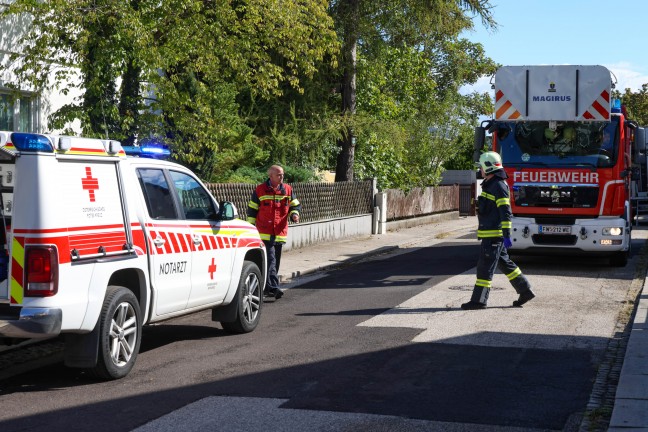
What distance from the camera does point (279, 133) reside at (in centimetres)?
2511

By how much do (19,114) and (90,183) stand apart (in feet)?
37.1

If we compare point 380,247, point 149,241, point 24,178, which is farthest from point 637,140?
point 24,178

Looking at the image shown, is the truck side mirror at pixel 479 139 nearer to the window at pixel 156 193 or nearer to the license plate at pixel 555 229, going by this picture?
the license plate at pixel 555 229

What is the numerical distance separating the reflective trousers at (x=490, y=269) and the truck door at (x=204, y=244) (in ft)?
11.3

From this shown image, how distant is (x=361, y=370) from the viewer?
8.01 m

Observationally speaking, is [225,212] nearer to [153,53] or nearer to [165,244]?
[165,244]

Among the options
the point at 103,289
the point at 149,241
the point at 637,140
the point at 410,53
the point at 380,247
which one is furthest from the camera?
the point at 410,53

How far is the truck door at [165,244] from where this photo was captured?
8.21 metres

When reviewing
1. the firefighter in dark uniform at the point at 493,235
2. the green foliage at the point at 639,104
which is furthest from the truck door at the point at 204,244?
the green foliage at the point at 639,104

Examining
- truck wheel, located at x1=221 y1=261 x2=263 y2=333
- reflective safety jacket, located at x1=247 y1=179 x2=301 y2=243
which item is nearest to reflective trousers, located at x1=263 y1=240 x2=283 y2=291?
reflective safety jacket, located at x1=247 y1=179 x2=301 y2=243

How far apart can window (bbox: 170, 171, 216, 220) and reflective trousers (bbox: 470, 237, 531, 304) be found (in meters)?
3.80

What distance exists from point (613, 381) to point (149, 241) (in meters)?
4.12

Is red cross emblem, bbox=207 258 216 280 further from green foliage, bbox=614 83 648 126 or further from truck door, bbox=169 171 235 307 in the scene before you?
green foliage, bbox=614 83 648 126

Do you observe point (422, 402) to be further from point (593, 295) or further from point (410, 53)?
point (410, 53)
